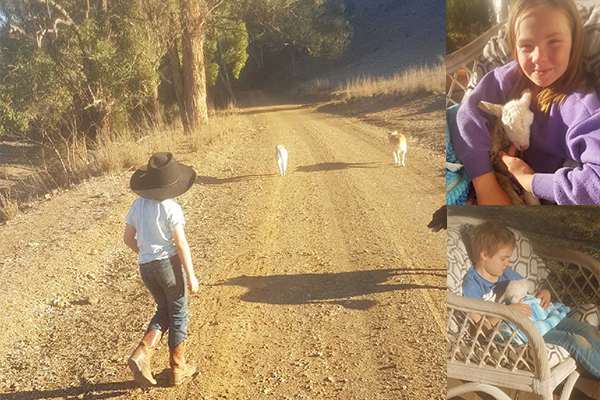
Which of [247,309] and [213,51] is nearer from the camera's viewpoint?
[247,309]

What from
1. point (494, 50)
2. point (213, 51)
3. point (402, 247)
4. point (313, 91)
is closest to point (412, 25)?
point (313, 91)

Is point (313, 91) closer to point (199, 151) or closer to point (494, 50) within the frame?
point (199, 151)

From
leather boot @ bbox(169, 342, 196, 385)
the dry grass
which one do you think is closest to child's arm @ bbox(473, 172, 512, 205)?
leather boot @ bbox(169, 342, 196, 385)

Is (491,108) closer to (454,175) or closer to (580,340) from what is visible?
(454,175)

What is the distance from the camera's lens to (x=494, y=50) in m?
1.50

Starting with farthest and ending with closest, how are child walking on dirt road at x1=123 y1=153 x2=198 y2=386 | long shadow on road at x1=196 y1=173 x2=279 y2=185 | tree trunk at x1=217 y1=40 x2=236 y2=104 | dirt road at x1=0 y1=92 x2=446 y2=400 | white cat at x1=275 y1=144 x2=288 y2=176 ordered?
tree trunk at x1=217 y1=40 x2=236 y2=104 < white cat at x1=275 y1=144 x2=288 y2=176 < long shadow on road at x1=196 y1=173 x2=279 y2=185 < dirt road at x1=0 y1=92 x2=446 y2=400 < child walking on dirt road at x1=123 y1=153 x2=198 y2=386

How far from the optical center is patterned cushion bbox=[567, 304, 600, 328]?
64.6 inches

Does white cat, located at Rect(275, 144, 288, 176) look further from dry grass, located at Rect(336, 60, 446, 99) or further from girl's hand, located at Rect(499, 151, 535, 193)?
girl's hand, located at Rect(499, 151, 535, 193)

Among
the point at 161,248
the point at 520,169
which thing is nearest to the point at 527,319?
the point at 520,169

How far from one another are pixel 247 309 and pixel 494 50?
220 centimetres

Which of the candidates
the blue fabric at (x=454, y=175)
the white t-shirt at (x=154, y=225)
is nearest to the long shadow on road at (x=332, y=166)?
the white t-shirt at (x=154, y=225)

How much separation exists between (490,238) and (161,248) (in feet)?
4.34

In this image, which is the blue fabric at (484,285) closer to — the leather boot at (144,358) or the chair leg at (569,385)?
the chair leg at (569,385)

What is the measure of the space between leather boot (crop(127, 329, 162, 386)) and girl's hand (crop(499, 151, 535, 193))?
1650 mm
